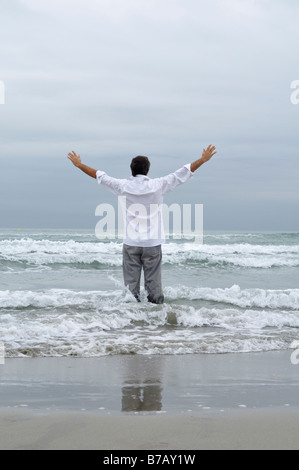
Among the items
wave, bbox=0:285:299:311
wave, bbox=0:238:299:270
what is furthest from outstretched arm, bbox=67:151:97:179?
wave, bbox=0:238:299:270

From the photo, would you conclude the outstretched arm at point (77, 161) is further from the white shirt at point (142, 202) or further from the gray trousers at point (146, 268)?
the gray trousers at point (146, 268)

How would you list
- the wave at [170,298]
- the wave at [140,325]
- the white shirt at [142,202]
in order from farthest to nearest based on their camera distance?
the wave at [170,298]
the white shirt at [142,202]
the wave at [140,325]

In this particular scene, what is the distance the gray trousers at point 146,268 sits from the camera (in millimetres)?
6316

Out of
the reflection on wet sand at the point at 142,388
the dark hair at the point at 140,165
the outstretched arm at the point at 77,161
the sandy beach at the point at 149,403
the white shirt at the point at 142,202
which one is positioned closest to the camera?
the sandy beach at the point at 149,403

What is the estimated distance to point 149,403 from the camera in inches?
130

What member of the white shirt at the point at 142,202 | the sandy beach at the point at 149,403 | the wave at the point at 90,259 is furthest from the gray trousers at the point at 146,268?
the wave at the point at 90,259

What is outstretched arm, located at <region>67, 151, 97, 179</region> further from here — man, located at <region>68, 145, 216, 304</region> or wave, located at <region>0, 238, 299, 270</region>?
wave, located at <region>0, 238, 299, 270</region>

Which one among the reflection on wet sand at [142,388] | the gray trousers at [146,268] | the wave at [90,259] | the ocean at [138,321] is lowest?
the wave at [90,259]

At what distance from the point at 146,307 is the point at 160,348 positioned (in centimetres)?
154

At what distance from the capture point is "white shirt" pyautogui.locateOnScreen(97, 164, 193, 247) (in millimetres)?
5973

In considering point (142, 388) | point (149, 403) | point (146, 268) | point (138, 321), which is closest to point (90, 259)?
point (138, 321)

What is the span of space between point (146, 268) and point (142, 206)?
786mm

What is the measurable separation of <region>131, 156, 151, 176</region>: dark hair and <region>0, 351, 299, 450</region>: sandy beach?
2227mm
